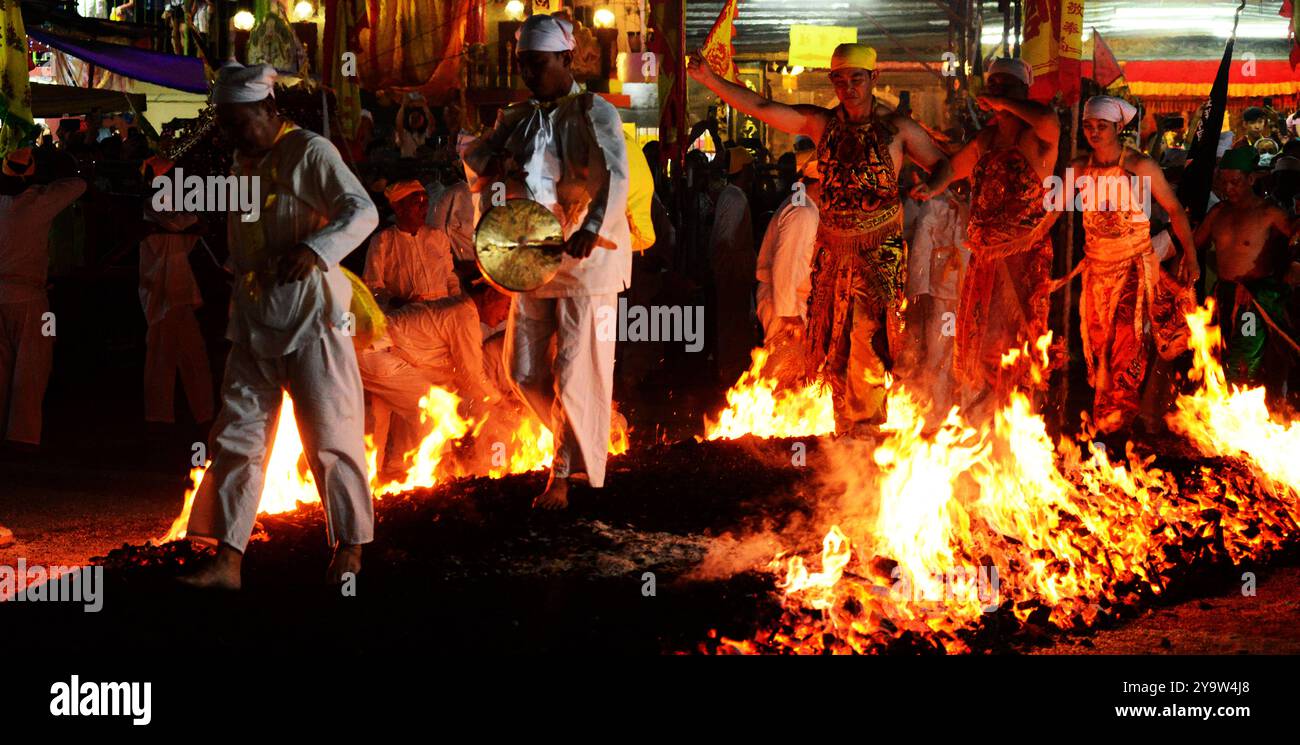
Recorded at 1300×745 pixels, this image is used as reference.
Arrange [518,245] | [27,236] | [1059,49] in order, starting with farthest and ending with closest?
[27,236] → [1059,49] → [518,245]

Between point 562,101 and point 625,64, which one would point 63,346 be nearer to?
point 625,64

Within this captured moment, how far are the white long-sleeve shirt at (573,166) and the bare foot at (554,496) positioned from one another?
0.95 m

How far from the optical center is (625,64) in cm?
1880

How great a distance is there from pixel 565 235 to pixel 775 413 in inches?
145

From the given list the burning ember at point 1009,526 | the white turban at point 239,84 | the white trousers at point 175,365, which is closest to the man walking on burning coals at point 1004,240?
the burning ember at point 1009,526

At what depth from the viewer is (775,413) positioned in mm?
10523

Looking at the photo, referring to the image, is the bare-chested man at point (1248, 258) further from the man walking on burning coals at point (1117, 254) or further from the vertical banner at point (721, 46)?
the vertical banner at point (721, 46)

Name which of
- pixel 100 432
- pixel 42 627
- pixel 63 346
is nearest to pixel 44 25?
pixel 63 346

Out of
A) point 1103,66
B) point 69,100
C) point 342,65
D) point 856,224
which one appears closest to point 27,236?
point 342,65

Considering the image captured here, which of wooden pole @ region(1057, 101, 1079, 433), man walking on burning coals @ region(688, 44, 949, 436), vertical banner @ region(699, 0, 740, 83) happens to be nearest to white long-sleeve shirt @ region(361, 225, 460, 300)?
man walking on burning coals @ region(688, 44, 949, 436)

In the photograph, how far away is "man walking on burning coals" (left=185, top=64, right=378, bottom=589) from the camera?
5758 mm

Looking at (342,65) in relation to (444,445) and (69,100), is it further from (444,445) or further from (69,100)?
(69,100)
